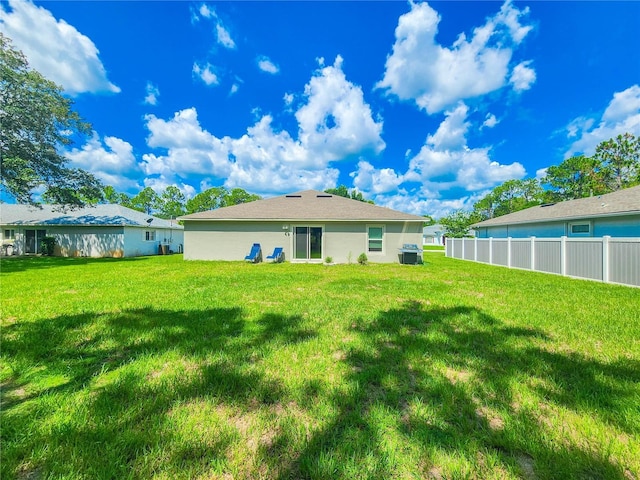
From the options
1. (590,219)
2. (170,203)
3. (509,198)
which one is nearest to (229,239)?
(590,219)

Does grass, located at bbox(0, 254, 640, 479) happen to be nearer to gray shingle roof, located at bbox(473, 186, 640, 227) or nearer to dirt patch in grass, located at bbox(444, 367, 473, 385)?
dirt patch in grass, located at bbox(444, 367, 473, 385)

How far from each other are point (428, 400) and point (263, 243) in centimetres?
1258

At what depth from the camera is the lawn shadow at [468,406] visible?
62.7 inches

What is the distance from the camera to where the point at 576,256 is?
28.5 feet

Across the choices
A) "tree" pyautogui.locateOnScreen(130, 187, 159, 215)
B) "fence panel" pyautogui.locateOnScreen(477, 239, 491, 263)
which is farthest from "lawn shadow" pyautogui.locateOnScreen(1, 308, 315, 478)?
"tree" pyautogui.locateOnScreen(130, 187, 159, 215)

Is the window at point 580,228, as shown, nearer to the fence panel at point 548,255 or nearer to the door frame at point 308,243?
the fence panel at point 548,255

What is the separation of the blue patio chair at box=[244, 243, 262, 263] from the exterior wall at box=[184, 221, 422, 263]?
30cm

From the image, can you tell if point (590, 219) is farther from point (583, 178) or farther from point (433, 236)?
point (433, 236)

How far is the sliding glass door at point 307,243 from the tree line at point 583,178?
16507 mm

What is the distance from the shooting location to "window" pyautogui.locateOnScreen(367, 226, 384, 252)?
45.3 ft

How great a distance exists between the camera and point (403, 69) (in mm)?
13789

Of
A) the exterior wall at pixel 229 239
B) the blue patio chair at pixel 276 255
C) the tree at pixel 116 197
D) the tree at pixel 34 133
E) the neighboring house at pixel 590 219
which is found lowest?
the blue patio chair at pixel 276 255

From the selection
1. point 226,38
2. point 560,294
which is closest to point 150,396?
point 560,294

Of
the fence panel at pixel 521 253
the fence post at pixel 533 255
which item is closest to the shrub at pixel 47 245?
the fence panel at pixel 521 253
